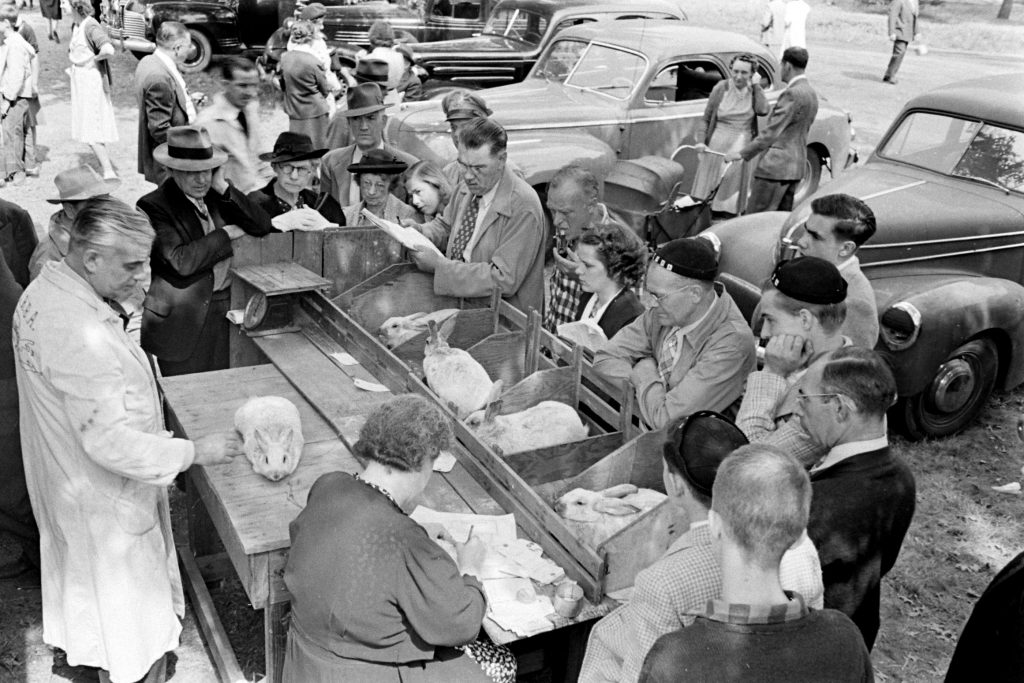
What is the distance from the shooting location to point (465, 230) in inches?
224

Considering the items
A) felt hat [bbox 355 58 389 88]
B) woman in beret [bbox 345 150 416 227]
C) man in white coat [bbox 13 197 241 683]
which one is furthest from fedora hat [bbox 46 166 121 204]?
felt hat [bbox 355 58 389 88]

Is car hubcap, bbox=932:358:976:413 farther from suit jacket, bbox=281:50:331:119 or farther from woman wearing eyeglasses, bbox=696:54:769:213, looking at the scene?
suit jacket, bbox=281:50:331:119

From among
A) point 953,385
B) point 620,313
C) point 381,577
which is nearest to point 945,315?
point 953,385

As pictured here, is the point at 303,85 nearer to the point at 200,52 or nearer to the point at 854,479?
the point at 854,479

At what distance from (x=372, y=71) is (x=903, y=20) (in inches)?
591

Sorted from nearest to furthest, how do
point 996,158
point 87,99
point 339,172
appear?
point 996,158
point 339,172
point 87,99

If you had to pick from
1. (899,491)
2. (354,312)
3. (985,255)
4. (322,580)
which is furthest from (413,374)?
(985,255)

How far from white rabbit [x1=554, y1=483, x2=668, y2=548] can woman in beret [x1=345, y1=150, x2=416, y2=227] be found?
317cm

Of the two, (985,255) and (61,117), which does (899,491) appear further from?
(61,117)

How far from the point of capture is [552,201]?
17.2 ft

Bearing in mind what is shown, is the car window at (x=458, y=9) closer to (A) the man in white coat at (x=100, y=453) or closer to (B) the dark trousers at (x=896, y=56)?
(B) the dark trousers at (x=896, y=56)

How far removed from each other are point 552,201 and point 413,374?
1.39 m

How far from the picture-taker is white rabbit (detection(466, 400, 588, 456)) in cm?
417

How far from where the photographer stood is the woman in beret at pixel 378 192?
6.44m
